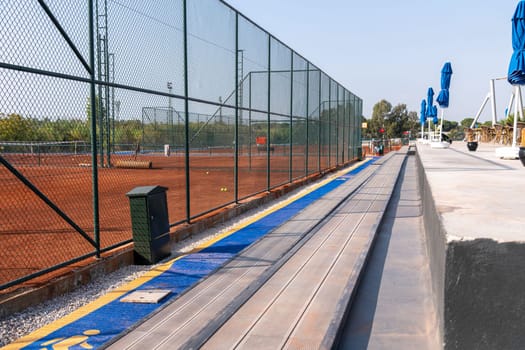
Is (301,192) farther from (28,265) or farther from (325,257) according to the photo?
(28,265)

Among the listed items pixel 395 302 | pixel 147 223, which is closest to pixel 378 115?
pixel 147 223

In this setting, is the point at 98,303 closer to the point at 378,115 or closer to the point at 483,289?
the point at 483,289

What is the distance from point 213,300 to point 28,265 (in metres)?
2.83

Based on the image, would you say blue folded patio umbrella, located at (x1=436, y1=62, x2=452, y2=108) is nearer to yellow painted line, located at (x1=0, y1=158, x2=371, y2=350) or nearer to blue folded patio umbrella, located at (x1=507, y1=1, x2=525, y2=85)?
blue folded patio umbrella, located at (x1=507, y1=1, x2=525, y2=85)

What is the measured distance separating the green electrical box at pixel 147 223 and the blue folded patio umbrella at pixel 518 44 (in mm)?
10810

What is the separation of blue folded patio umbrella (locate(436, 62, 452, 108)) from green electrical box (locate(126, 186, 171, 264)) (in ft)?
70.2

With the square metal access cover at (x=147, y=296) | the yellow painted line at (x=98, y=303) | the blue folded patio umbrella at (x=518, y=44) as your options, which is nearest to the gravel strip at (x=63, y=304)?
the yellow painted line at (x=98, y=303)

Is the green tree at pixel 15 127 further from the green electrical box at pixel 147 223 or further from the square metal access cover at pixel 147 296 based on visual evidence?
the square metal access cover at pixel 147 296

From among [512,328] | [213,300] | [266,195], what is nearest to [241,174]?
[266,195]

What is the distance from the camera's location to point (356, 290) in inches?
177

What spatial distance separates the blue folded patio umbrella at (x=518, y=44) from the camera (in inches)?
471

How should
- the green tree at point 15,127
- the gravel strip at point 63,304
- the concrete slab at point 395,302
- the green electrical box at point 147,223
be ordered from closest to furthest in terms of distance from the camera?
the concrete slab at point 395,302, the gravel strip at point 63,304, the green tree at point 15,127, the green electrical box at point 147,223

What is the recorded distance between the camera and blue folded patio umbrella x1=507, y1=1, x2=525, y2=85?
12.0 metres

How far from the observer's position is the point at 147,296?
4598 millimetres
